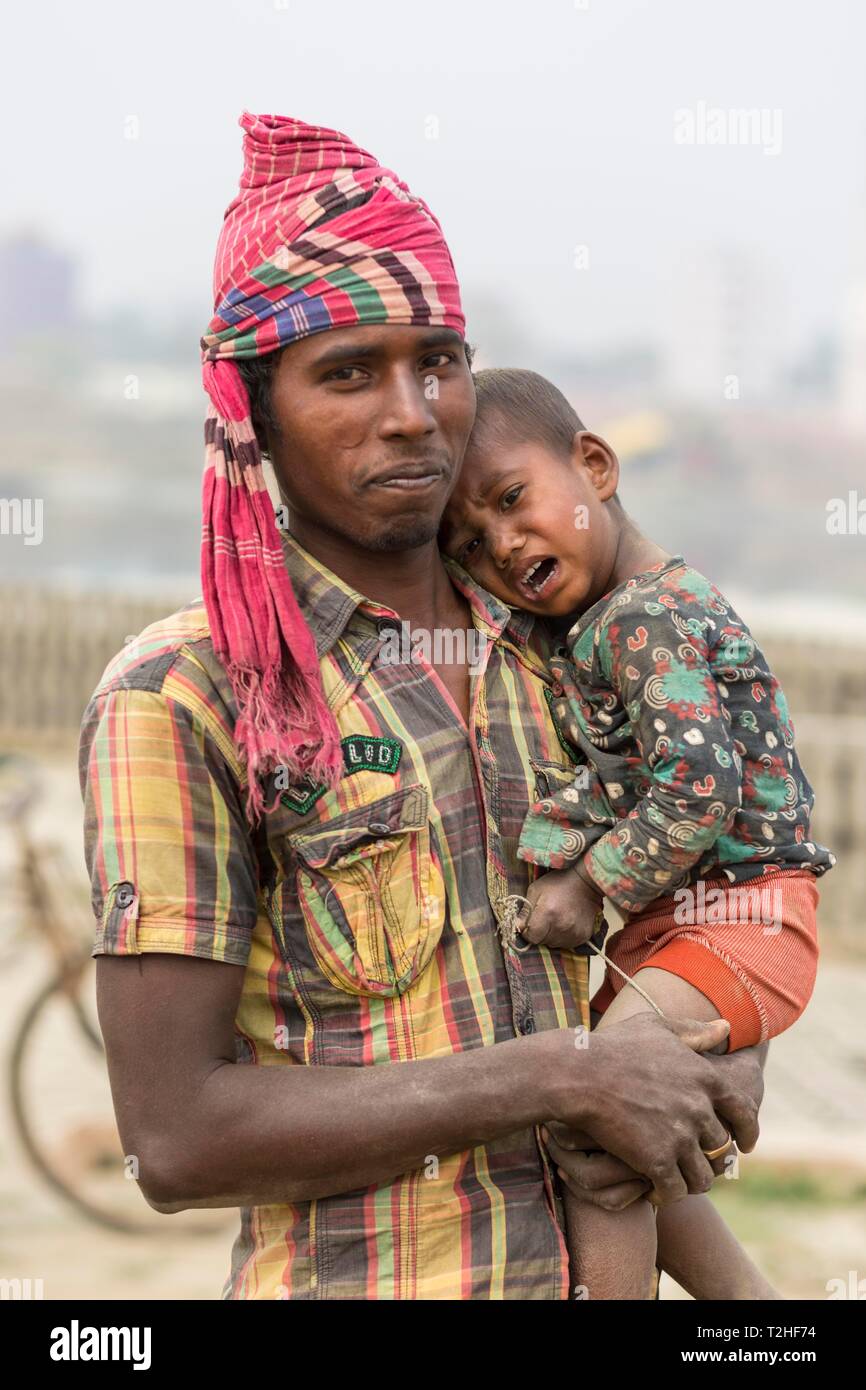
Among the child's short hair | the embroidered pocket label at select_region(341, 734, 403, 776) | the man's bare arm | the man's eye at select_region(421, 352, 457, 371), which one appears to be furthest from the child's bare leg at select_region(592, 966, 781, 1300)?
the man's eye at select_region(421, 352, 457, 371)

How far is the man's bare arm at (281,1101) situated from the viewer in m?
2.01

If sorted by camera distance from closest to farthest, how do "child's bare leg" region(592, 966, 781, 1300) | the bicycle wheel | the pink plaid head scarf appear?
the pink plaid head scarf < "child's bare leg" region(592, 966, 781, 1300) < the bicycle wheel

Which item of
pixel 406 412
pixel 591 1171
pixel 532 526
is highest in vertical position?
pixel 406 412

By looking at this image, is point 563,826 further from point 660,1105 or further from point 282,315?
point 282,315

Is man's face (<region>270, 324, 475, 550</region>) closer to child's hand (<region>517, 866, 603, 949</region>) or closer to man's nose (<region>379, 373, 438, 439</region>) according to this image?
man's nose (<region>379, 373, 438, 439</region>)

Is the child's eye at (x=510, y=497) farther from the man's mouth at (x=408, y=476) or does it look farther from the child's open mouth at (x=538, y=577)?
the man's mouth at (x=408, y=476)

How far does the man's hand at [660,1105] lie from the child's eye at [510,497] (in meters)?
0.84

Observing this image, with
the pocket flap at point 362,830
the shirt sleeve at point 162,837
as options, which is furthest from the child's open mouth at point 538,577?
the shirt sleeve at point 162,837

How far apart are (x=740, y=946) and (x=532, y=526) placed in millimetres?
729

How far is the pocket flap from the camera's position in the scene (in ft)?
6.93

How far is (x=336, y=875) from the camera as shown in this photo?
2.12 meters

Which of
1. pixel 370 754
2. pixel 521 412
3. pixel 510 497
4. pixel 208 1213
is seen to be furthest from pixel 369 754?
pixel 208 1213

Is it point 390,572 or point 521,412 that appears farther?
Answer: point 521,412
